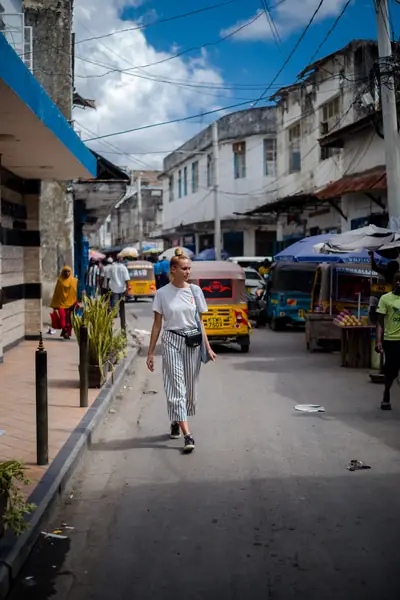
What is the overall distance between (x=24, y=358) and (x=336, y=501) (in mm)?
9041

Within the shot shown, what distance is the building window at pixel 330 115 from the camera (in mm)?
27891

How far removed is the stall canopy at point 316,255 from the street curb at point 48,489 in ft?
25.1

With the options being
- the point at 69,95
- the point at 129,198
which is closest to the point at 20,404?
the point at 69,95

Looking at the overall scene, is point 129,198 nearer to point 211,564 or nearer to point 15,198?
point 15,198

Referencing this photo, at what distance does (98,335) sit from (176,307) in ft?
10.2

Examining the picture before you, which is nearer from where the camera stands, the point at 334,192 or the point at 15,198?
the point at 15,198

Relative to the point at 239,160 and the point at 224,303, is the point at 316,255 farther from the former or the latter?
the point at 239,160

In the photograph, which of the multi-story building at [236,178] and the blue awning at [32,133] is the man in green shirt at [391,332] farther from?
the multi-story building at [236,178]

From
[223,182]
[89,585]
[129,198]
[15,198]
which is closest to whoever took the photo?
[89,585]

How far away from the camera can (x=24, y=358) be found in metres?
13.7

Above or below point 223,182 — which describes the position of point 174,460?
below

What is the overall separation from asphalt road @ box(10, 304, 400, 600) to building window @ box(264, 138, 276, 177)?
3307 centimetres

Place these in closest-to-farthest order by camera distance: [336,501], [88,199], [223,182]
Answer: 1. [336,501]
2. [88,199]
3. [223,182]

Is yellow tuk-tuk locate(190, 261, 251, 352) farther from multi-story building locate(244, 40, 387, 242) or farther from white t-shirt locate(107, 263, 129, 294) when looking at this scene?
multi-story building locate(244, 40, 387, 242)
